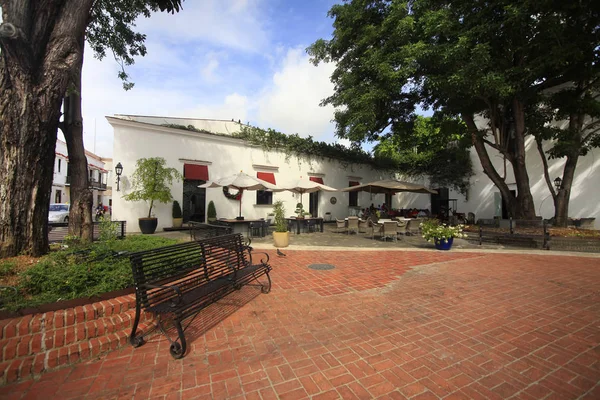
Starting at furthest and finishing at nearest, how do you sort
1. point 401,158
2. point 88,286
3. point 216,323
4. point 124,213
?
point 401,158 < point 124,213 < point 216,323 < point 88,286

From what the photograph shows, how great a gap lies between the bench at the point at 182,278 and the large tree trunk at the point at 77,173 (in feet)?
8.25

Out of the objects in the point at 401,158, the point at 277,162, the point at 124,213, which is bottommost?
the point at 124,213

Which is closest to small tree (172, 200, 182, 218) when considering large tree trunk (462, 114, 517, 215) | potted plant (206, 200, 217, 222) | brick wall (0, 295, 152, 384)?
potted plant (206, 200, 217, 222)

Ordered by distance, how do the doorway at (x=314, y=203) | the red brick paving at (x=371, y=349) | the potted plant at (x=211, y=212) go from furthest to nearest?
the doorway at (x=314, y=203)
the potted plant at (x=211, y=212)
the red brick paving at (x=371, y=349)

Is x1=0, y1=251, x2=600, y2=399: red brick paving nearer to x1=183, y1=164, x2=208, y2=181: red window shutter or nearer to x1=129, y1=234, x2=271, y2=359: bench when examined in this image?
x1=129, y1=234, x2=271, y2=359: bench

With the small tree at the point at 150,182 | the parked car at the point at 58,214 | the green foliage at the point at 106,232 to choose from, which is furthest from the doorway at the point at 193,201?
the green foliage at the point at 106,232

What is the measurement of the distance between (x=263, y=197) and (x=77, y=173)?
32.0 feet

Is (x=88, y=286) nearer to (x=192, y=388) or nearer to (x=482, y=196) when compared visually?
(x=192, y=388)

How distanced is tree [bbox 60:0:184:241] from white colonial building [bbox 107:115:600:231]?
146 inches

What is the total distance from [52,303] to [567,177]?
1666cm

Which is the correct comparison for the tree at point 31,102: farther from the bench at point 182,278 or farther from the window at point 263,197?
the window at point 263,197

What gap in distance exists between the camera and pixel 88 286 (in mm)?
2814

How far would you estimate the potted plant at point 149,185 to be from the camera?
1029cm

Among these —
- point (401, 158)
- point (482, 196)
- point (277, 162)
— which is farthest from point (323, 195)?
point (482, 196)
